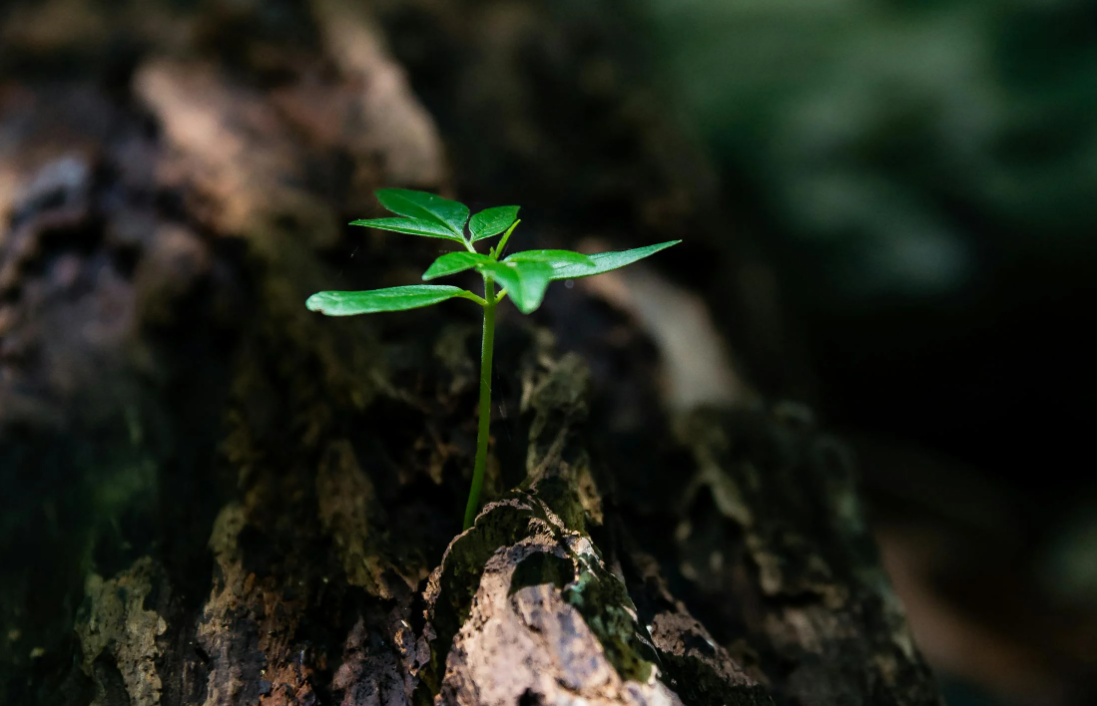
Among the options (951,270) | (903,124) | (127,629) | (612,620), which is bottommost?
(951,270)

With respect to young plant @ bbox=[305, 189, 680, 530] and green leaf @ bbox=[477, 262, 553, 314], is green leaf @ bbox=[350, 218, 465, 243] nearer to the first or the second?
young plant @ bbox=[305, 189, 680, 530]

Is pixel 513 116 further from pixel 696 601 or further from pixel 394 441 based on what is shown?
pixel 696 601

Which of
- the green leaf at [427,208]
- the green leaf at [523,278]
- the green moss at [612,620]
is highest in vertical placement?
the green leaf at [523,278]

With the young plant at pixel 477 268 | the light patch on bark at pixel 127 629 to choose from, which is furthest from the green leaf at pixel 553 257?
the light patch on bark at pixel 127 629

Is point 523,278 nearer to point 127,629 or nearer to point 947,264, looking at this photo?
point 127,629

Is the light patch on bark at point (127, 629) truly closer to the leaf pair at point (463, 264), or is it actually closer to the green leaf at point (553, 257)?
the leaf pair at point (463, 264)

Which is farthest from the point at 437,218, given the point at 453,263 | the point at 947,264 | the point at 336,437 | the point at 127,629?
the point at 947,264
